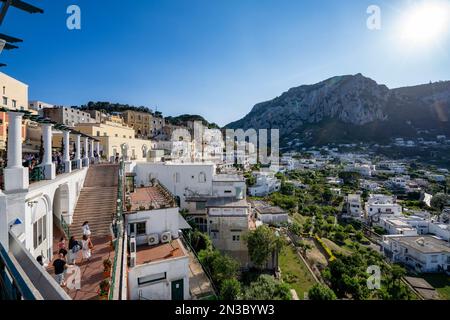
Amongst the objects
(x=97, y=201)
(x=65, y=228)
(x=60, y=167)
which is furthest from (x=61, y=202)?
(x=97, y=201)

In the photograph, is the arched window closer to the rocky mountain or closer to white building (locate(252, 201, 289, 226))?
white building (locate(252, 201, 289, 226))

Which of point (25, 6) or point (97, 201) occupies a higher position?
point (25, 6)

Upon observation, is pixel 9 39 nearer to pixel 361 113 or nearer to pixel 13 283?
pixel 13 283

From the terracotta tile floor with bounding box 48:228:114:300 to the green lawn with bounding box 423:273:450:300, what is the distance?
32.5 metres

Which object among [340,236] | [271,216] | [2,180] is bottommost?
[340,236]

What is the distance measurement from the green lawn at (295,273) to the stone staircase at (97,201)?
49.1ft

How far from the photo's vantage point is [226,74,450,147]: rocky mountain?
132000 millimetres

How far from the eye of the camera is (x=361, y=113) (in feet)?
432

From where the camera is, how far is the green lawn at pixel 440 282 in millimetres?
25291

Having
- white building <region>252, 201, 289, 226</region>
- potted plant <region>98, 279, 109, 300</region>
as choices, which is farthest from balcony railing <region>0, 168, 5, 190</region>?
white building <region>252, 201, 289, 226</region>

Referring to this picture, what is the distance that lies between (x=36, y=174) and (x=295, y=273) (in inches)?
829

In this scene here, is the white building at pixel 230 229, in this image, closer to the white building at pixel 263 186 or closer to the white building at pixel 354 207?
the white building at pixel 263 186
